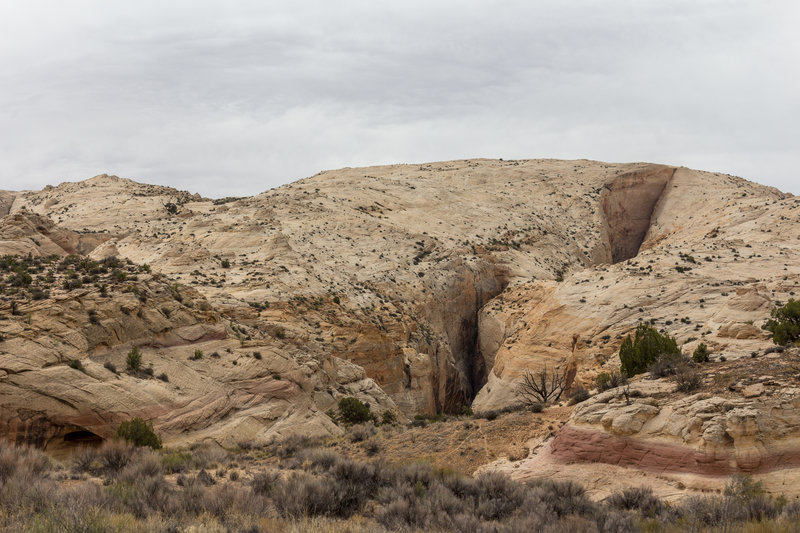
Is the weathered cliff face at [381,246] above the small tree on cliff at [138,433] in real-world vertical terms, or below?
above

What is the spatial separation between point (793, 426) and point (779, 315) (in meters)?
10.7

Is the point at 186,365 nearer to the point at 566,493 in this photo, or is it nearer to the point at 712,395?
the point at 566,493

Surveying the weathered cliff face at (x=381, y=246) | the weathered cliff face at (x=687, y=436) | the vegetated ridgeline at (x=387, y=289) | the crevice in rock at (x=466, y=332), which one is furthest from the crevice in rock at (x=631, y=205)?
the weathered cliff face at (x=687, y=436)

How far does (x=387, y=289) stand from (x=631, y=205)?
4784 cm

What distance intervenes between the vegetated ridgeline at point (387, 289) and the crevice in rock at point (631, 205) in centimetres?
22

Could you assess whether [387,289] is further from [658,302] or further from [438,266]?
[658,302]

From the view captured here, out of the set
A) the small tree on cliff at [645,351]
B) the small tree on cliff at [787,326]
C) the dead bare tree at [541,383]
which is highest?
the small tree on cliff at [787,326]

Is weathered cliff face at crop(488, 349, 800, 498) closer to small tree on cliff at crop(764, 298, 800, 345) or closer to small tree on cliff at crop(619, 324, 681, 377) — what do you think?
small tree on cliff at crop(764, 298, 800, 345)

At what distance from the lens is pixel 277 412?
26797 mm

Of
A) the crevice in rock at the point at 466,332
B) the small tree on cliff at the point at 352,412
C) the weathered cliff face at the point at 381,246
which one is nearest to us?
the small tree on cliff at the point at 352,412

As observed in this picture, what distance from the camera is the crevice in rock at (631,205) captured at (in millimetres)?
81500

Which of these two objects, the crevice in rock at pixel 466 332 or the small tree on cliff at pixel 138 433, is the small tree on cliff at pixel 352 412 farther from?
the crevice in rock at pixel 466 332

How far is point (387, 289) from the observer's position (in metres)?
50.1

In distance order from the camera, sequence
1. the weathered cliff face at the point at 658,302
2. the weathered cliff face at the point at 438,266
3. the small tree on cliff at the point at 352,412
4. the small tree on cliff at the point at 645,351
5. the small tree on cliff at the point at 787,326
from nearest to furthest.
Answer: the small tree on cliff at the point at 787,326, the small tree on cliff at the point at 645,351, the small tree on cliff at the point at 352,412, the weathered cliff face at the point at 658,302, the weathered cliff face at the point at 438,266
